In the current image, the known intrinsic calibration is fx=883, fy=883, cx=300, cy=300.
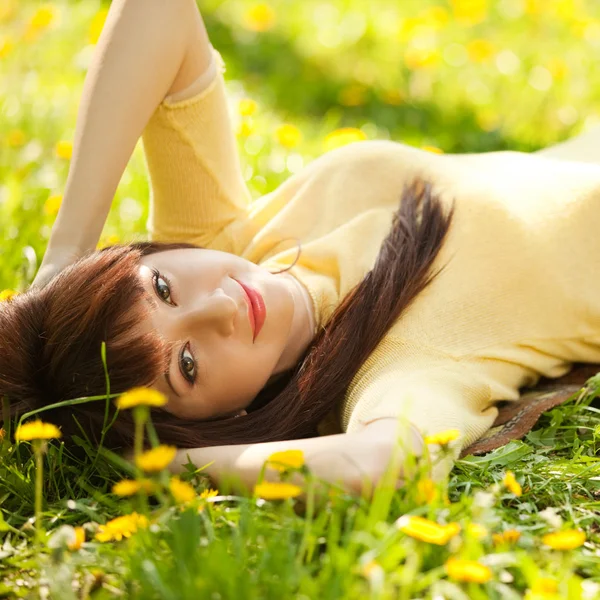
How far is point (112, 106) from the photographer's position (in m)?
2.16

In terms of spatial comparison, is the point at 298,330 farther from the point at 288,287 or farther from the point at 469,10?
the point at 469,10

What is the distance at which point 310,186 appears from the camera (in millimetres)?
2391

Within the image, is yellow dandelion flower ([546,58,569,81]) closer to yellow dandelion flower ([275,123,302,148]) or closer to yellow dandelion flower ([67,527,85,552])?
yellow dandelion flower ([275,123,302,148])

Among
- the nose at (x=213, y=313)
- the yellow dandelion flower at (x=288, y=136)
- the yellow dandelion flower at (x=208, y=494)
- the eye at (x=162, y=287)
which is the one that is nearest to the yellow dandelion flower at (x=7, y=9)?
the yellow dandelion flower at (x=288, y=136)

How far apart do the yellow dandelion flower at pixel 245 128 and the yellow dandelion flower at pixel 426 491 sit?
6.55 ft

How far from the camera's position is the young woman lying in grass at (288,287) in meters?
1.78

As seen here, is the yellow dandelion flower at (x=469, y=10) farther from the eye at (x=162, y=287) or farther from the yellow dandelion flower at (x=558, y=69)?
the eye at (x=162, y=287)

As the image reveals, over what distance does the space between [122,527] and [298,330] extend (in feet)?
2.69

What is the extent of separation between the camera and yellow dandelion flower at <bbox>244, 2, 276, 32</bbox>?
4.31 m

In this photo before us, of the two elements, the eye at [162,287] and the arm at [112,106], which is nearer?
the eye at [162,287]

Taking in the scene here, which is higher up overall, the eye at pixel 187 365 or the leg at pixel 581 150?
the leg at pixel 581 150

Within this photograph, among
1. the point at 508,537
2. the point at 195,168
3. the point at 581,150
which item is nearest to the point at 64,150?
the point at 195,168

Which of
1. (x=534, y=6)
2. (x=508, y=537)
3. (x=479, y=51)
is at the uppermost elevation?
(x=534, y=6)

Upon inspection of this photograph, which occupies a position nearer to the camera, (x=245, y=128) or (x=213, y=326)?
(x=213, y=326)
